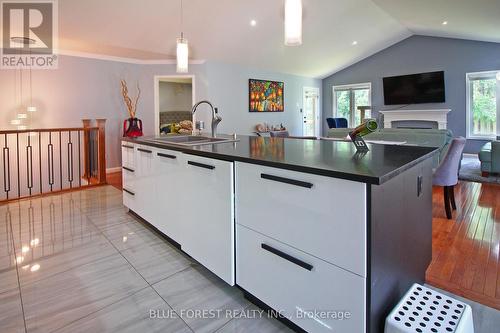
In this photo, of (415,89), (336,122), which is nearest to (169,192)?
Answer: (336,122)

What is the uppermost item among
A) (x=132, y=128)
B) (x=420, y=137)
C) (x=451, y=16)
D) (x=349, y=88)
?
(x=451, y=16)

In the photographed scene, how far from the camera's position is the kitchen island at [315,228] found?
111 cm

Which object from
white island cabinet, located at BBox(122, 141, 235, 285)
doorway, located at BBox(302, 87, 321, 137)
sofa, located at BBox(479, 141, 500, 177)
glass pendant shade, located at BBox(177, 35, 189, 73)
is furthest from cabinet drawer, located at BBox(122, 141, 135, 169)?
doorway, located at BBox(302, 87, 321, 137)

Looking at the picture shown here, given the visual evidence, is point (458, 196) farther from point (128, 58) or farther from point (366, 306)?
point (128, 58)

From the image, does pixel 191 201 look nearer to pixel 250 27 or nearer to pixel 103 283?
pixel 103 283

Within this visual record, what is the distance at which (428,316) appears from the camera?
3.83ft

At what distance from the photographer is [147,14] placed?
14.8 ft

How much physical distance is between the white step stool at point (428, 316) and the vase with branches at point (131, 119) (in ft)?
17.6

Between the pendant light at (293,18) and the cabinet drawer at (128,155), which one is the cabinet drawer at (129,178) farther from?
the pendant light at (293,18)

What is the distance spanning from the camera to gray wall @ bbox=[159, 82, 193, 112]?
886cm

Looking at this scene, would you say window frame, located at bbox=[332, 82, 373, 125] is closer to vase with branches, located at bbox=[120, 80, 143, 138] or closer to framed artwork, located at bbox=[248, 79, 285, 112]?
framed artwork, located at bbox=[248, 79, 285, 112]

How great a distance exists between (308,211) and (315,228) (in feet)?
0.24

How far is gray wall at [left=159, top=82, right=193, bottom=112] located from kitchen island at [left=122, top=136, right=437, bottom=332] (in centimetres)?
737

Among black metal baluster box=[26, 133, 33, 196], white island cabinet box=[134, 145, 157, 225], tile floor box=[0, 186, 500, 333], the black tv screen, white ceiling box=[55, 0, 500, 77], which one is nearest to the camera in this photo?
tile floor box=[0, 186, 500, 333]
